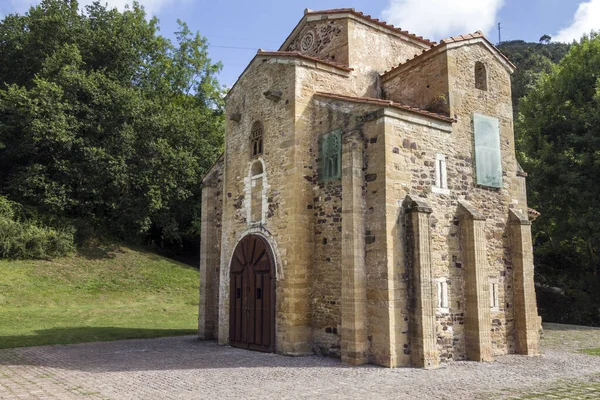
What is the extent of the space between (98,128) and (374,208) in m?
20.8

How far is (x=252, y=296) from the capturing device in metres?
13.0

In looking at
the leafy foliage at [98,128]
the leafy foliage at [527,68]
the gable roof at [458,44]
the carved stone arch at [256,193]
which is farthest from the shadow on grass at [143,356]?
the leafy foliage at [527,68]

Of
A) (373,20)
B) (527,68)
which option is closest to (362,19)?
(373,20)

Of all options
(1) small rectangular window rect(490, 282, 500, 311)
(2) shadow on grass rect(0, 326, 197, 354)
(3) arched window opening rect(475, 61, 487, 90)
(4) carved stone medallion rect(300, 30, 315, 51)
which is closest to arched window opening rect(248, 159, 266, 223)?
(4) carved stone medallion rect(300, 30, 315, 51)

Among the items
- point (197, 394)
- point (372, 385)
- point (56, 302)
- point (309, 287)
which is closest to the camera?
point (197, 394)

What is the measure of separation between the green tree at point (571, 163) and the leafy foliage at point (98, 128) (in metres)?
19.3

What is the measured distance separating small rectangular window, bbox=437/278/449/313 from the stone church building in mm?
40

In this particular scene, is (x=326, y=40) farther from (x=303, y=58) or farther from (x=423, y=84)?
(x=423, y=84)

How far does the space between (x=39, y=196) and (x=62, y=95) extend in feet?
18.2

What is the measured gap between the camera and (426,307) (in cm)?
1030

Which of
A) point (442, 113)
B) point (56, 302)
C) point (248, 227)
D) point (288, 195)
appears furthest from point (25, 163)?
point (442, 113)

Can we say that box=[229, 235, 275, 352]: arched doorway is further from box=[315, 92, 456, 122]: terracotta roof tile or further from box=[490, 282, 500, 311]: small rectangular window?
box=[490, 282, 500, 311]: small rectangular window

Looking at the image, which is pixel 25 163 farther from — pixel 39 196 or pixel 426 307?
pixel 426 307

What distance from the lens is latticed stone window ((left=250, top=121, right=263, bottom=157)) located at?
1355 cm
